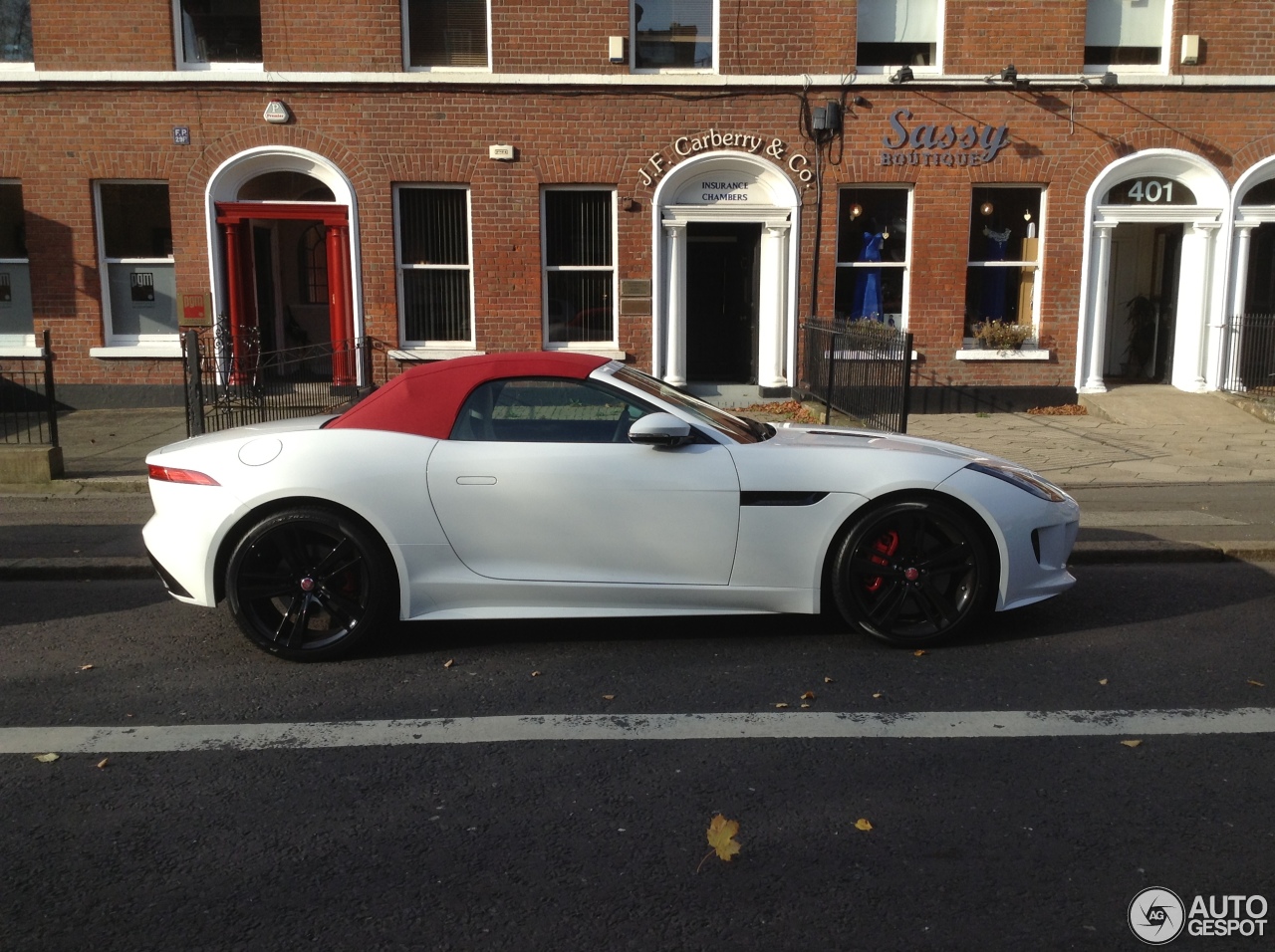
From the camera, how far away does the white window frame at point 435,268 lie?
14.7 metres

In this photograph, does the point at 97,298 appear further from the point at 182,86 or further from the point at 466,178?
the point at 466,178

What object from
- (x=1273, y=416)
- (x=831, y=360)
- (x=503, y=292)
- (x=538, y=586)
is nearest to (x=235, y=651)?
(x=538, y=586)

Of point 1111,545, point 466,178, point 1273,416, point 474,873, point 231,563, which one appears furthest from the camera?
point 466,178

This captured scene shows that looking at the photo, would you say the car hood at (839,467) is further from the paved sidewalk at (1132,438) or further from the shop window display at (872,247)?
the shop window display at (872,247)

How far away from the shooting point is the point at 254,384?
470 inches

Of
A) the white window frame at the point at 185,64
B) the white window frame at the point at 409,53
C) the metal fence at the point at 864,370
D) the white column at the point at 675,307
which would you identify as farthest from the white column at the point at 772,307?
the white window frame at the point at 185,64

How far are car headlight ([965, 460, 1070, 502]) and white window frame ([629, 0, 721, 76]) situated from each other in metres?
10.2

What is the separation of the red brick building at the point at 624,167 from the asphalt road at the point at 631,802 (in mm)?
9793

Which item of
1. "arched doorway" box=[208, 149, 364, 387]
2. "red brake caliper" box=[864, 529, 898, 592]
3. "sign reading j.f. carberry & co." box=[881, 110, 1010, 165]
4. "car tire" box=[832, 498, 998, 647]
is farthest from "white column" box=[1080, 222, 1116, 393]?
"red brake caliper" box=[864, 529, 898, 592]

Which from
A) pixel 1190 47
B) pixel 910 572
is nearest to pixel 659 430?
pixel 910 572

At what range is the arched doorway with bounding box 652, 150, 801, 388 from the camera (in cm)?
1489

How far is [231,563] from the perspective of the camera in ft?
17.4

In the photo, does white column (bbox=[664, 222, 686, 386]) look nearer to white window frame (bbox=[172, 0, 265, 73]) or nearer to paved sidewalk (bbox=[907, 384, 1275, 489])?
paved sidewalk (bbox=[907, 384, 1275, 489])

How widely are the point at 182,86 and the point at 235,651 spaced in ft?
36.2
